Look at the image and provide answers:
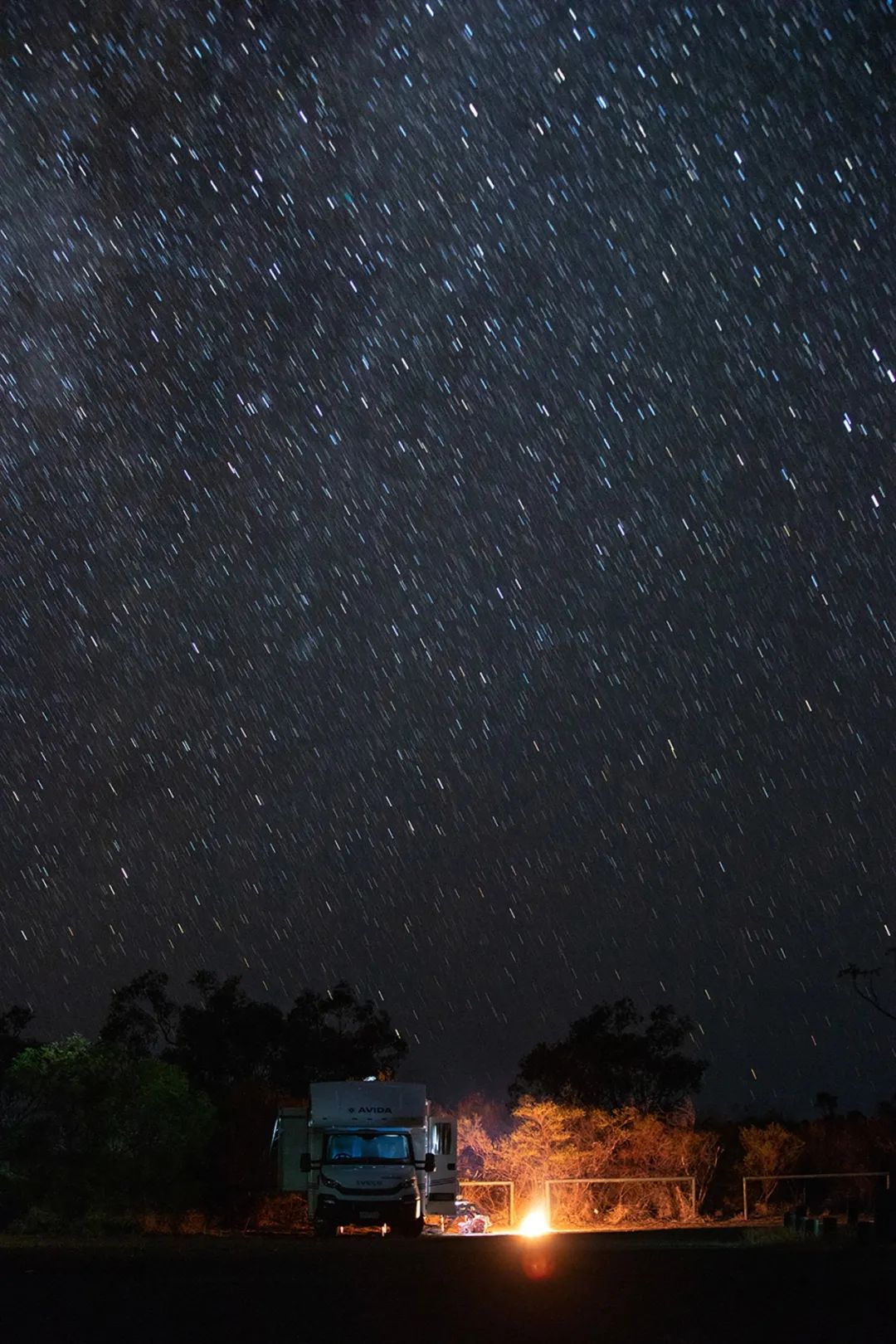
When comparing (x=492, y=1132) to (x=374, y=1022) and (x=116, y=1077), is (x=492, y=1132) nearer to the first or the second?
(x=116, y=1077)

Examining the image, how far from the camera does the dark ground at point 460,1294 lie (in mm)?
9680

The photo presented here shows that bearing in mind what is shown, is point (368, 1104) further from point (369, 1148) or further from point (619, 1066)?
point (619, 1066)

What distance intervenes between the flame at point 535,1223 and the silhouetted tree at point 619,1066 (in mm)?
21143

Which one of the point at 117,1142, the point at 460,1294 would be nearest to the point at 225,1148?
the point at 117,1142

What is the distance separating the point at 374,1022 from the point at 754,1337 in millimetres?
48161

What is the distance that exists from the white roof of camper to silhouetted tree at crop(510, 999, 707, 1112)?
25.9 meters

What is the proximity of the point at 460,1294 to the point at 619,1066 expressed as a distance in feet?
135

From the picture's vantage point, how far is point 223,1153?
30.1 meters

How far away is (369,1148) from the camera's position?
988 inches

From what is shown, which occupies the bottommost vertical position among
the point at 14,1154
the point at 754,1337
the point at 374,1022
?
the point at 754,1337

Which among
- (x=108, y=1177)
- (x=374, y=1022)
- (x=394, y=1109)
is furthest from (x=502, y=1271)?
(x=374, y=1022)

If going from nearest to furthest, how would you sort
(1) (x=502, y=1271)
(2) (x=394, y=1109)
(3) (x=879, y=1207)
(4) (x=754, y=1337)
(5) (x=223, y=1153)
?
1. (4) (x=754, y=1337)
2. (1) (x=502, y=1271)
3. (3) (x=879, y=1207)
4. (2) (x=394, y=1109)
5. (5) (x=223, y=1153)

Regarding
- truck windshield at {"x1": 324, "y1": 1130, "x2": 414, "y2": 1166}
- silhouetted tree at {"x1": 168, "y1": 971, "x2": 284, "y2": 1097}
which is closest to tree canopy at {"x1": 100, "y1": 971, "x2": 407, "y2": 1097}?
silhouetted tree at {"x1": 168, "y1": 971, "x2": 284, "y2": 1097}

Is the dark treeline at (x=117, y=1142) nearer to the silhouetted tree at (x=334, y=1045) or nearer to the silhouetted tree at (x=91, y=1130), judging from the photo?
the silhouetted tree at (x=91, y=1130)
